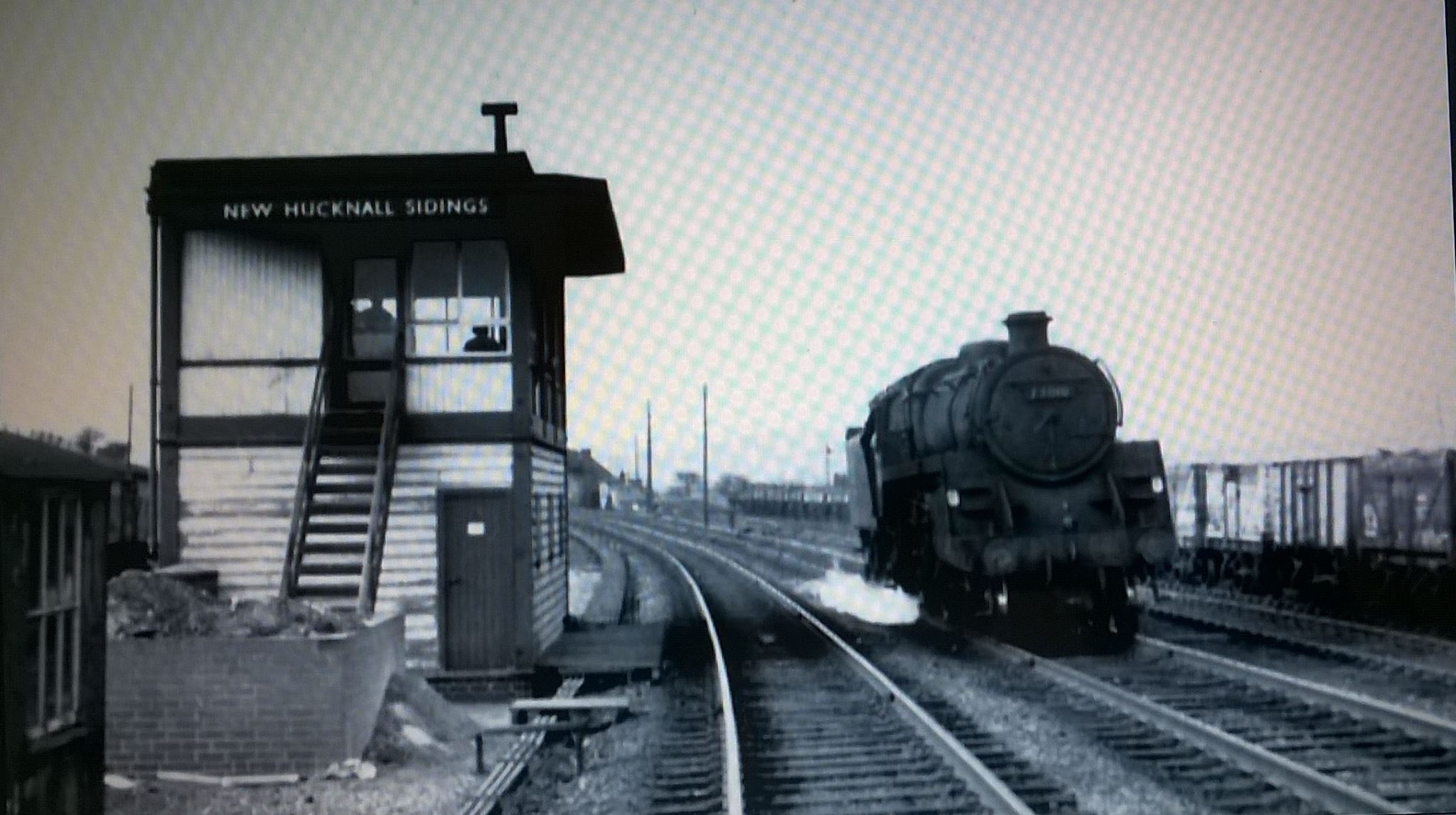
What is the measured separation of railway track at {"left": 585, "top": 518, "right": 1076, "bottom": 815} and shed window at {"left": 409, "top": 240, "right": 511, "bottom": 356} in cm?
395

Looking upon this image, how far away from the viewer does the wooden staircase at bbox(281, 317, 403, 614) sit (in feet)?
32.8

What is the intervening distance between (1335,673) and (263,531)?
9694 millimetres

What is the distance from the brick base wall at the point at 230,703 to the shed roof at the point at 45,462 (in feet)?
8.65

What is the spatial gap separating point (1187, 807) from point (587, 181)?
7306 millimetres

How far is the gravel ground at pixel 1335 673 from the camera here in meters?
8.92

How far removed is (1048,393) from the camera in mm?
12680

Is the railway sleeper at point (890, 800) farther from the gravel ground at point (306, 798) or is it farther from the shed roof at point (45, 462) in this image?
the shed roof at point (45, 462)

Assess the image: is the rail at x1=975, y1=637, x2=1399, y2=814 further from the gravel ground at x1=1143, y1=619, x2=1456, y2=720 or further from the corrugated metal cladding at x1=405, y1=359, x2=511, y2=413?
the corrugated metal cladding at x1=405, y1=359, x2=511, y2=413

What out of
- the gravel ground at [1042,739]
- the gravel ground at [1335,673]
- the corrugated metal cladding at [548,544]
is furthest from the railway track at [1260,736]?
the corrugated metal cladding at [548,544]

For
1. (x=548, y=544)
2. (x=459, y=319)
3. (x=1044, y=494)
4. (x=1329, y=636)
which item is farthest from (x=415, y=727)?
(x=1329, y=636)

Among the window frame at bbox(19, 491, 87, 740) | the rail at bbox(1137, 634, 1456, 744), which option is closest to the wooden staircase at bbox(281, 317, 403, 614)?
the window frame at bbox(19, 491, 87, 740)

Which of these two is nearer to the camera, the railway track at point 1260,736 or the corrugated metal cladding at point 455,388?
the railway track at point 1260,736

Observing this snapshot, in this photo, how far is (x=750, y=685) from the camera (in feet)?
34.6

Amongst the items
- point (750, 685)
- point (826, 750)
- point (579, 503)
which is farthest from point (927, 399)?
point (579, 503)
